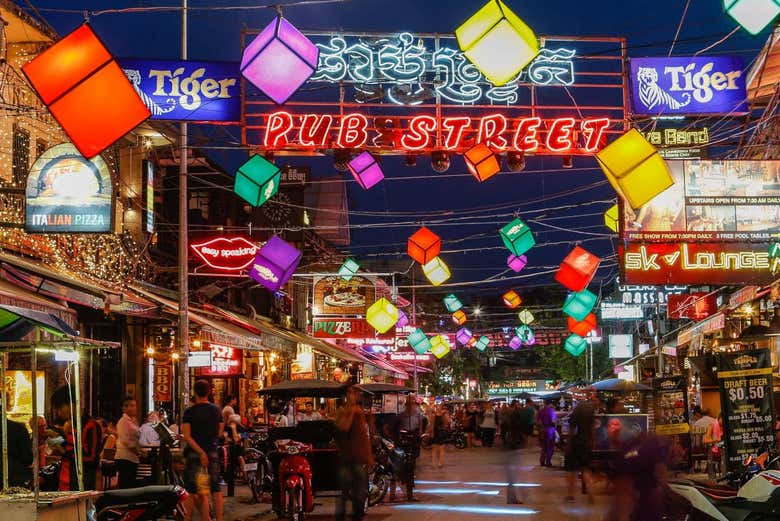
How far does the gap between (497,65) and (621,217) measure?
11026 millimetres

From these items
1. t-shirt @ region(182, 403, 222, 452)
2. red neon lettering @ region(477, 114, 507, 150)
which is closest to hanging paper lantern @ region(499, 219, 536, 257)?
red neon lettering @ region(477, 114, 507, 150)

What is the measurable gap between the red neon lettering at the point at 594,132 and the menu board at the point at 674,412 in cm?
937

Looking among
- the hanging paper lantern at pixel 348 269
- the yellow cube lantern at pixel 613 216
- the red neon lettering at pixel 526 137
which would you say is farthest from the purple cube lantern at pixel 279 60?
the hanging paper lantern at pixel 348 269

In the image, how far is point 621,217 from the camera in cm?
2136

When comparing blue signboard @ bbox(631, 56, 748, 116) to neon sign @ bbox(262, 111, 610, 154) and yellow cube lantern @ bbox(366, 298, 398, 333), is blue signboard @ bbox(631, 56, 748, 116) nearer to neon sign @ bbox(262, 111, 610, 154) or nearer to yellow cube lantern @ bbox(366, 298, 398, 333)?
neon sign @ bbox(262, 111, 610, 154)

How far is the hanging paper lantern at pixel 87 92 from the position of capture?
8602mm

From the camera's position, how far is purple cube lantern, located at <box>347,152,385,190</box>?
18406 millimetres

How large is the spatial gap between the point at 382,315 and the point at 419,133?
1243cm

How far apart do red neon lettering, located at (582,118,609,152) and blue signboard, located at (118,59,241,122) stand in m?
6.68

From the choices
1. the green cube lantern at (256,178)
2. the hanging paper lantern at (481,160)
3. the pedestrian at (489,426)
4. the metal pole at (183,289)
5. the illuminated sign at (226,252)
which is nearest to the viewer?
the green cube lantern at (256,178)

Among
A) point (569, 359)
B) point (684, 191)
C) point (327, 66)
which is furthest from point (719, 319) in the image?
point (569, 359)

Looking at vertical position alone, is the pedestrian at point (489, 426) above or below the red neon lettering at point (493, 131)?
below

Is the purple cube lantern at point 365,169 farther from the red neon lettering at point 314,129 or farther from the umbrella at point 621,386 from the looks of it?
the umbrella at point 621,386

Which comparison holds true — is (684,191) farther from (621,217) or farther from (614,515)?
(614,515)
